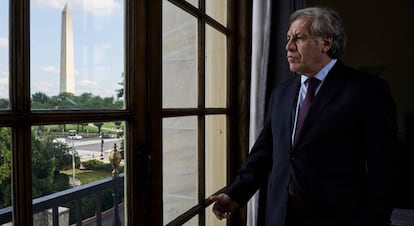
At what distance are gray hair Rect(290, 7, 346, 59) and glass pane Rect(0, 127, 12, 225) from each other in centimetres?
104

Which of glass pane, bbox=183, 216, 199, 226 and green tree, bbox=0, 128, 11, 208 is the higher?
green tree, bbox=0, 128, 11, 208

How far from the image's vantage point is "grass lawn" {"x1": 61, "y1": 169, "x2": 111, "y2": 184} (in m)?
0.92

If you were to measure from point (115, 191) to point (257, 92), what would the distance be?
100 centimetres

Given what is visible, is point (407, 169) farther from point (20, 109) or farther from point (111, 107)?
point (20, 109)

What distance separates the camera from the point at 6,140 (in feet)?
2.26

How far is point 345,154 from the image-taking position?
3.82 ft

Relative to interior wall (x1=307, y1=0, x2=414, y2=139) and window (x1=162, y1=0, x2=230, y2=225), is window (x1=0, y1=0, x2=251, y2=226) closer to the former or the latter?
window (x1=162, y1=0, x2=230, y2=225)

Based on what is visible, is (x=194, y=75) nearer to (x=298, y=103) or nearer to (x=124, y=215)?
(x=298, y=103)

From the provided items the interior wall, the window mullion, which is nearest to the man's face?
the window mullion

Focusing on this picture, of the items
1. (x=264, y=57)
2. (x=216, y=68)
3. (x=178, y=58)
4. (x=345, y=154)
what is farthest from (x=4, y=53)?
(x=264, y=57)

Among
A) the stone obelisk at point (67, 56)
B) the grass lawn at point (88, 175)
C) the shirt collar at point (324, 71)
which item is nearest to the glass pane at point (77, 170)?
the grass lawn at point (88, 175)

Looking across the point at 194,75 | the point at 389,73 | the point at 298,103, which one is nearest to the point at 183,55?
the point at 194,75

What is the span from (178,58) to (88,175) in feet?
2.03

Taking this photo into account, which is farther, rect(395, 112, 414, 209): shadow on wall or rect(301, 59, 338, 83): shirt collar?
rect(395, 112, 414, 209): shadow on wall
